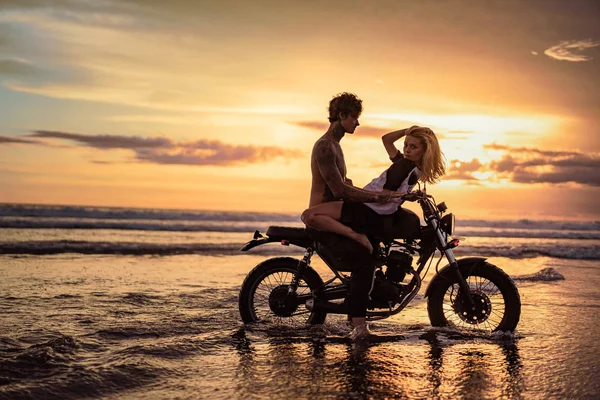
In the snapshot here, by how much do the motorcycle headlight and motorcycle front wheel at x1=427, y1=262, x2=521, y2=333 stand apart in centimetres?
47

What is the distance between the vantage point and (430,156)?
5707 mm

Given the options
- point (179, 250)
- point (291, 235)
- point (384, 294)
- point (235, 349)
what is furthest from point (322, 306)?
point (179, 250)

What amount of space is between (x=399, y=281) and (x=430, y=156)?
140 centimetres

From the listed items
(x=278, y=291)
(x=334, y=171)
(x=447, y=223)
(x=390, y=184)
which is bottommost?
(x=278, y=291)

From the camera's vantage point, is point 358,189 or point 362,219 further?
point 362,219

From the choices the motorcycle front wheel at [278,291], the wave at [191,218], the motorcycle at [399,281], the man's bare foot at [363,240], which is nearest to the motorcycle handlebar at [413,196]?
the motorcycle at [399,281]

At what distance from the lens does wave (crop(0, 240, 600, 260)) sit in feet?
49.5

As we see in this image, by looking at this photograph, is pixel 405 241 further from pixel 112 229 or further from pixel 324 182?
pixel 112 229

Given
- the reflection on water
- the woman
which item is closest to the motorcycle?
the woman

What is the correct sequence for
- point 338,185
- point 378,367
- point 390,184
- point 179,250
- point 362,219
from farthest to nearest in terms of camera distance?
point 179,250 → point 362,219 → point 390,184 → point 338,185 → point 378,367

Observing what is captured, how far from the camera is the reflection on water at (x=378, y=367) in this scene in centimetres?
401

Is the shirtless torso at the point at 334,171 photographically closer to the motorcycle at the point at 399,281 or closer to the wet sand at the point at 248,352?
the motorcycle at the point at 399,281

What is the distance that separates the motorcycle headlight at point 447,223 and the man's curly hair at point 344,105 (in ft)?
4.76

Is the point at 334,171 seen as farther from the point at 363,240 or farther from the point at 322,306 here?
the point at 322,306
